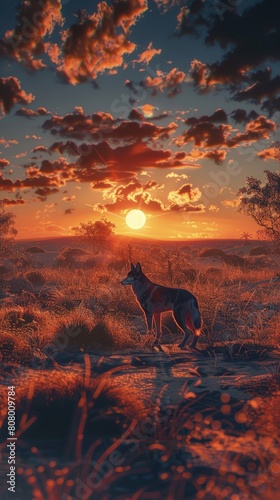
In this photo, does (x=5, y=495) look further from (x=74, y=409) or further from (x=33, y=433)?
(x=74, y=409)

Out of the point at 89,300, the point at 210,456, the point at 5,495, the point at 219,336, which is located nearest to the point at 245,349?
the point at 219,336

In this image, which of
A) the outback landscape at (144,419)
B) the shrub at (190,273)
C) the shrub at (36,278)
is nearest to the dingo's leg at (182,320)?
the outback landscape at (144,419)

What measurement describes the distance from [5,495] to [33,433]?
1.29m

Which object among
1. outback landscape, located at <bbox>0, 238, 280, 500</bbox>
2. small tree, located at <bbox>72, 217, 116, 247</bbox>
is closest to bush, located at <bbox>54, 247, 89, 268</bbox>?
small tree, located at <bbox>72, 217, 116, 247</bbox>

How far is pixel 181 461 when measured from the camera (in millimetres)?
4332

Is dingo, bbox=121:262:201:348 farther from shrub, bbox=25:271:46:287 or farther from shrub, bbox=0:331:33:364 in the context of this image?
shrub, bbox=25:271:46:287

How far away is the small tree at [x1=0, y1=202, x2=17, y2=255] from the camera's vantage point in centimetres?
3641

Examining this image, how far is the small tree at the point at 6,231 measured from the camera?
3641 centimetres

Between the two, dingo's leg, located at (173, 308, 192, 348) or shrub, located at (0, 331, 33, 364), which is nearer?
shrub, located at (0, 331, 33, 364)

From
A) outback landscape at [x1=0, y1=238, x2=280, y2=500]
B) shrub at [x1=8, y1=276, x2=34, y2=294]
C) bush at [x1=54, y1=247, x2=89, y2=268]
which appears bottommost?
outback landscape at [x1=0, y1=238, x2=280, y2=500]

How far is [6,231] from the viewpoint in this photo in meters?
36.9

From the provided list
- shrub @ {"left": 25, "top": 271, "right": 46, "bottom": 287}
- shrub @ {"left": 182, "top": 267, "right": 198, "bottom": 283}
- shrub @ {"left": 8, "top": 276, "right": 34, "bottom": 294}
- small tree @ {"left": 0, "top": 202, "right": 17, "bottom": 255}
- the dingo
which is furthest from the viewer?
small tree @ {"left": 0, "top": 202, "right": 17, "bottom": 255}

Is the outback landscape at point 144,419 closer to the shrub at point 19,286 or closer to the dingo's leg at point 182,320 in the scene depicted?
the dingo's leg at point 182,320

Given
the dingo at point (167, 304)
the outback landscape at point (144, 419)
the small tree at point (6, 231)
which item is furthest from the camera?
the small tree at point (6, 231)
